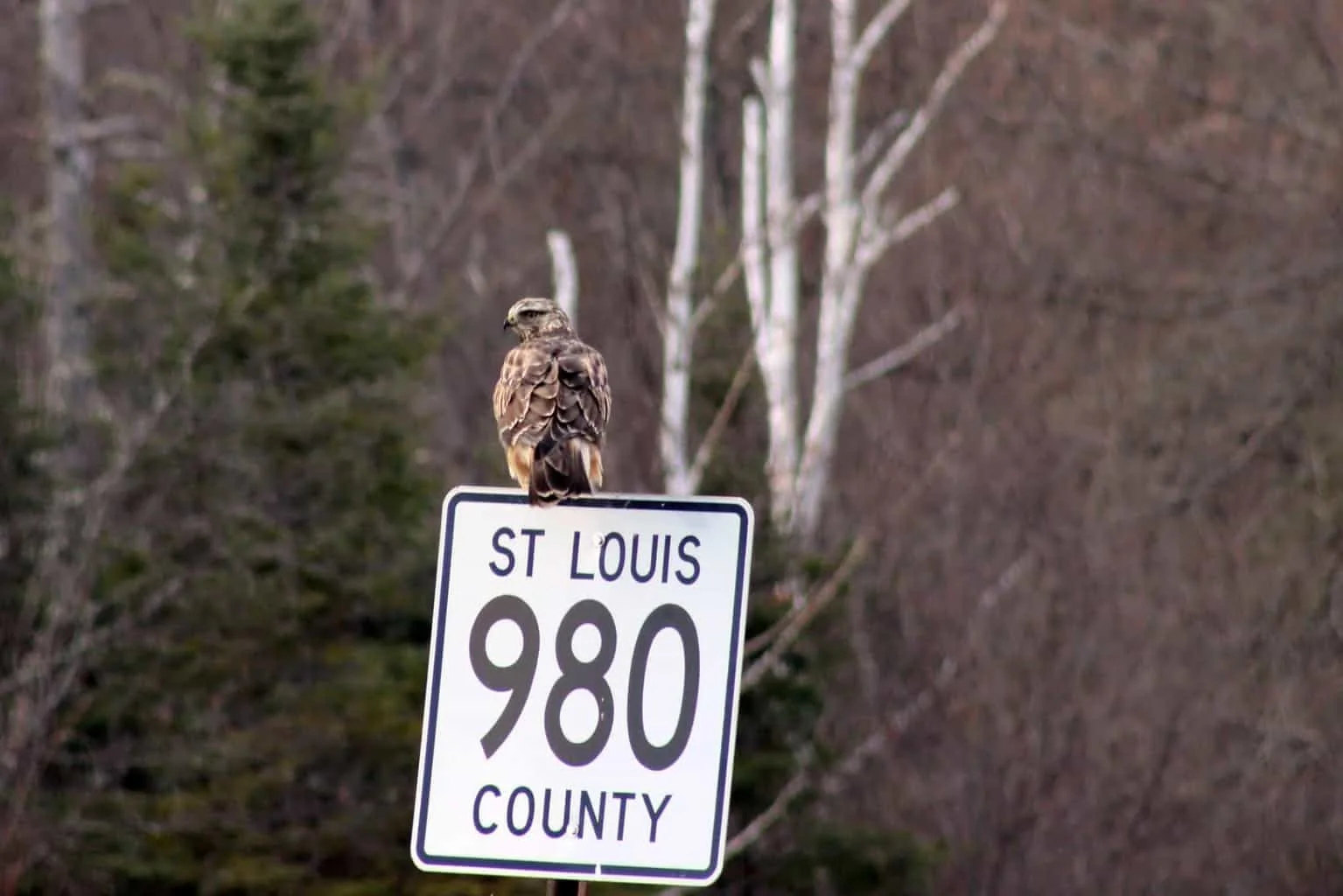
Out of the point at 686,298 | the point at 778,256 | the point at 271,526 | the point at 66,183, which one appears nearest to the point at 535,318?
the point at 271,526

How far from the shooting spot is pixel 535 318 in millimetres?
7223

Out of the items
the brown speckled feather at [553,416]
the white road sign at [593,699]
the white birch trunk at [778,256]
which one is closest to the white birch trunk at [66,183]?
the white birch trunk at [778,256]

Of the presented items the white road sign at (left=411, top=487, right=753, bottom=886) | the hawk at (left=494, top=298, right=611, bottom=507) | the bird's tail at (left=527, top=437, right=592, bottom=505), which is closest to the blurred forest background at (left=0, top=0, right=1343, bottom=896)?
the hawk at (left=494, top=298, right=611, bottom=507)

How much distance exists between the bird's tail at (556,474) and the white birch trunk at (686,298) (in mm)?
9701

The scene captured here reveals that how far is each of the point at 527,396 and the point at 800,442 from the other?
1653 cm

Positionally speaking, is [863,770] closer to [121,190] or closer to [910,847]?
[910,847]

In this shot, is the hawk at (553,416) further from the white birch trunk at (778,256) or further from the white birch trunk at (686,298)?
the white birch trunk at (778,256)

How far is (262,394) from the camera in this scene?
1582cm

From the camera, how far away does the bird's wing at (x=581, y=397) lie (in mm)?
5312

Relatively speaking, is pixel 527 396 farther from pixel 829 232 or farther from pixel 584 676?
pixel 829 232

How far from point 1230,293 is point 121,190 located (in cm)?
Result: 887

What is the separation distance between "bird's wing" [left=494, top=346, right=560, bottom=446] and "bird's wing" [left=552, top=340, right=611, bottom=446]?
2 cm

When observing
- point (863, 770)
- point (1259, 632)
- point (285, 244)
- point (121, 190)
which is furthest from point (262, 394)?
point (1259, 632)

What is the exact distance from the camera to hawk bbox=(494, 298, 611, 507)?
183 inches
